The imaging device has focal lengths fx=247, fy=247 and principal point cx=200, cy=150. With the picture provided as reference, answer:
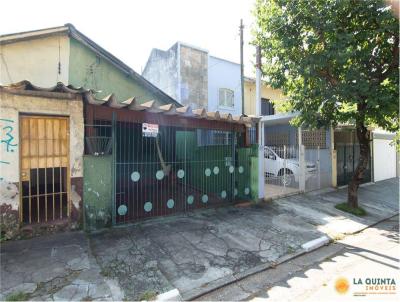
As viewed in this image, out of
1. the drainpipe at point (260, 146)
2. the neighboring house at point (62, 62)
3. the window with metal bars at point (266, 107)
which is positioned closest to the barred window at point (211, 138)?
the drainpipe at point (260, 146)

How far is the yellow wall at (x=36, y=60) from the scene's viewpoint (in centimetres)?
707

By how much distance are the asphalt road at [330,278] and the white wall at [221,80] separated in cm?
1040

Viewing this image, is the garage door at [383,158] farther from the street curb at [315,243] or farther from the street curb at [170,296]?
the street curb at [170,296]

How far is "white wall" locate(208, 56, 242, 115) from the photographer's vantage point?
14.3m

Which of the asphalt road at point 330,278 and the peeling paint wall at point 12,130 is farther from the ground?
the peeling paint wall at point 12,130

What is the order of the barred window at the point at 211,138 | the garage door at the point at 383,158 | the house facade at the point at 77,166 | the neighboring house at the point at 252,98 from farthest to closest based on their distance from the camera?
the neighboring house at the point at 252,98
the garage door at the point at 383,158
the barred window at the point at 211,138
the house facade at the point at 77,166

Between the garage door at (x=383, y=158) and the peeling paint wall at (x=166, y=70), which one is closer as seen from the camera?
the peeling paint wall at (x=166, y=70)

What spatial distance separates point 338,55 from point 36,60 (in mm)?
8557

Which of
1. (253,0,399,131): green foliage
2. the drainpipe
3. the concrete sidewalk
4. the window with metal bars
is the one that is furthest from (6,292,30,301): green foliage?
the window with metal bars

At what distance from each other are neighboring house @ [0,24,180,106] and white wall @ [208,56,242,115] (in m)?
6.18

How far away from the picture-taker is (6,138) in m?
4.44

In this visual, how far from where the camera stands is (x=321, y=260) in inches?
191

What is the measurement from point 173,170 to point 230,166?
1951mm

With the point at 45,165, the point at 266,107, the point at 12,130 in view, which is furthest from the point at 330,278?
the point at 266,107
